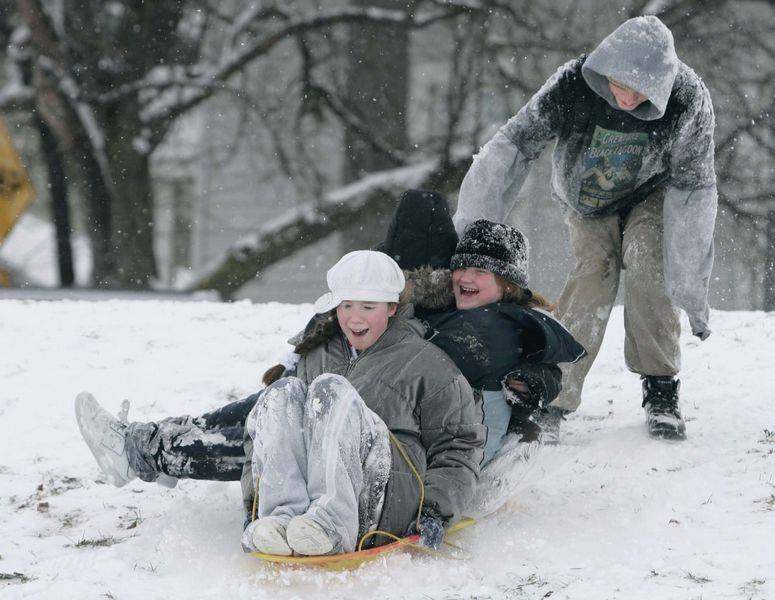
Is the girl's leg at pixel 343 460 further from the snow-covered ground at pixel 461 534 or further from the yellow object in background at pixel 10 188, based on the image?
the yellow object in background at pixel 10 188

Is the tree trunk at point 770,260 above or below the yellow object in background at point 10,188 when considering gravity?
below

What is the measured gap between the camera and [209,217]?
16.5 m

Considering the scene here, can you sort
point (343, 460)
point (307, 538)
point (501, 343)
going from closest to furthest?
point (307, 538), point (343, 460), point (501, 343)

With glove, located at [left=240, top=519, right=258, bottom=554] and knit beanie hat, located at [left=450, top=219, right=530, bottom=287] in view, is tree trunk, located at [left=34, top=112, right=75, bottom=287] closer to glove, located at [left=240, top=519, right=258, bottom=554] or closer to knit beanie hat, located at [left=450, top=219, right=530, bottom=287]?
knit beanie hat, located at [left=450, top=219, right=530, bottom=287]

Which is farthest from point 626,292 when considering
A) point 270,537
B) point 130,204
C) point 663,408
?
point 130,204

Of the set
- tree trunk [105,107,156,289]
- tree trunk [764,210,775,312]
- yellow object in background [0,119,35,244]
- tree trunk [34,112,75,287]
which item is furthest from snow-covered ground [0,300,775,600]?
tree trunk [34,112,75,287]

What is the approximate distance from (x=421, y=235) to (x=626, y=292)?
3.53 ft

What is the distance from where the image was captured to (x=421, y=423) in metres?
3.18

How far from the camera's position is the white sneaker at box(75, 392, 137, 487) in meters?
3.49

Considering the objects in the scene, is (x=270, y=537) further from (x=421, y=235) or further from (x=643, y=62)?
(x=643, y=62)

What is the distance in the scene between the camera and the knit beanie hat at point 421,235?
379 centimetres

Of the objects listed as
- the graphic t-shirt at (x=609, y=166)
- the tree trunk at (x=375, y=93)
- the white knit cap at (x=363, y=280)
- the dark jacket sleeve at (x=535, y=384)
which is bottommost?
the dark jacket sleeve at (x=535, y=384)

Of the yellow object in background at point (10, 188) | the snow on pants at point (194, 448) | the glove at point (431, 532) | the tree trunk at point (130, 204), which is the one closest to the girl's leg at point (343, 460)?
the glove at point (431, 532)

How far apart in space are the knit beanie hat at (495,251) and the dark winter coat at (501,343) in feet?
0.39
